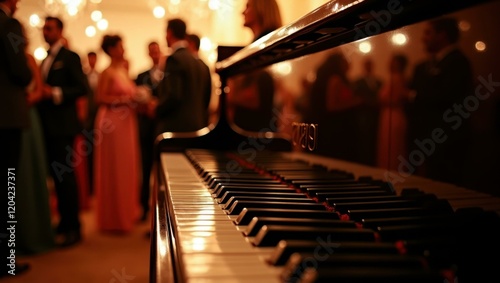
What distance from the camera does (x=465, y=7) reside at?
775mm

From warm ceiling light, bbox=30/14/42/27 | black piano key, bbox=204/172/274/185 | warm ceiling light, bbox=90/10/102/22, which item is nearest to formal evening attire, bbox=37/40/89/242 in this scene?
black piano key, bbox=204/172/274/185

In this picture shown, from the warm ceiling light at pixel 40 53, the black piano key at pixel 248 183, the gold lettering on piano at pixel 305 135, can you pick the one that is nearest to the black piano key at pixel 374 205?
the black piano key at pixel 248 183

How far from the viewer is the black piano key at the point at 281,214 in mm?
881

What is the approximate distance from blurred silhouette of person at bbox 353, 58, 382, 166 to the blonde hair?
125 centimetres

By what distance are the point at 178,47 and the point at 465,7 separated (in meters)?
2.99

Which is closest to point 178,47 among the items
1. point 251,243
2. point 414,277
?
point 251,243

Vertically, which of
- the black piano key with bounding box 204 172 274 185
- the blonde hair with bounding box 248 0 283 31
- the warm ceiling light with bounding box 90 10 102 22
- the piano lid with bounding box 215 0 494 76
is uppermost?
the warm ceiling light with bounding box 90 10 102 22

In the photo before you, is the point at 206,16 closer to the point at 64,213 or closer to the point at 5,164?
the point at 64,213

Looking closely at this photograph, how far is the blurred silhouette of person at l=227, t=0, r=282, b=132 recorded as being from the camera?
246 centimetres

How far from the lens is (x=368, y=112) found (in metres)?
1.23

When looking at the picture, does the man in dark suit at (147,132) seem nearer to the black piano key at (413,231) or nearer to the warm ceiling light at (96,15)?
the black piano key at (413,231)

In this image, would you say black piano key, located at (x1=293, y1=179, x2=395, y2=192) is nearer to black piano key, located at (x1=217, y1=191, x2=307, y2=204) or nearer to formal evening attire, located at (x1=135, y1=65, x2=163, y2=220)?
black piano key, located at (x1=217, y1=191, x2=307, y2=204)

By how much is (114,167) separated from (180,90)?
93 centimetres

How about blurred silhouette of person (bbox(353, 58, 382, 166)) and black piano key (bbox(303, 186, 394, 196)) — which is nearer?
black piano key (bbox(303, 186, 394, 196))
